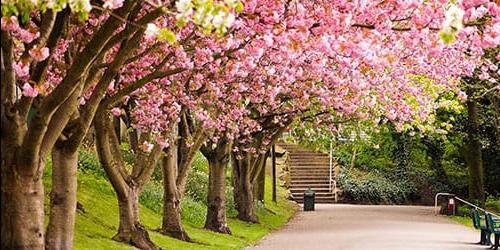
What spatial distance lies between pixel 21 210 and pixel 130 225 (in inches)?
267

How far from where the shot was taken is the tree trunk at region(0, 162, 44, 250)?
9.66 m

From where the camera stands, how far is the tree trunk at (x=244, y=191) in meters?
28.6

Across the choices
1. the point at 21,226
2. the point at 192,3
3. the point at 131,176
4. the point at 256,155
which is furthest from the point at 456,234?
the point at 192,3

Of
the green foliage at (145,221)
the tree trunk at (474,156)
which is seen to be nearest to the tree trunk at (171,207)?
the green foliage at (145,221)

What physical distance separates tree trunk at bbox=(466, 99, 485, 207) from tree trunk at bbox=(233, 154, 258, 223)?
1078cm

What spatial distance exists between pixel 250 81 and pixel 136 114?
94.6 inches

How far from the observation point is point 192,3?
18.8ft

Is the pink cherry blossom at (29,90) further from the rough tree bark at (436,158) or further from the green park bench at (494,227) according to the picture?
the rough tree bark at (436,158)

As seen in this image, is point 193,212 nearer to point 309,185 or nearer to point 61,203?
point 61,203

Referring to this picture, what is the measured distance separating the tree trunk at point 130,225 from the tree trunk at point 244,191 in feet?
39.7

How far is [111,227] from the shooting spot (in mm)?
18656

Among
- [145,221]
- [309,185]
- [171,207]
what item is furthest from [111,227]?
[309,185]

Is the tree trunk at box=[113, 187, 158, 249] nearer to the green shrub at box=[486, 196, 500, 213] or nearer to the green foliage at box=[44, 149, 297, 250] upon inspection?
the green foliage at box=[44, 149, 297, 250]

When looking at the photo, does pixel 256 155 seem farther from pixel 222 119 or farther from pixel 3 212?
pixel 3 212
